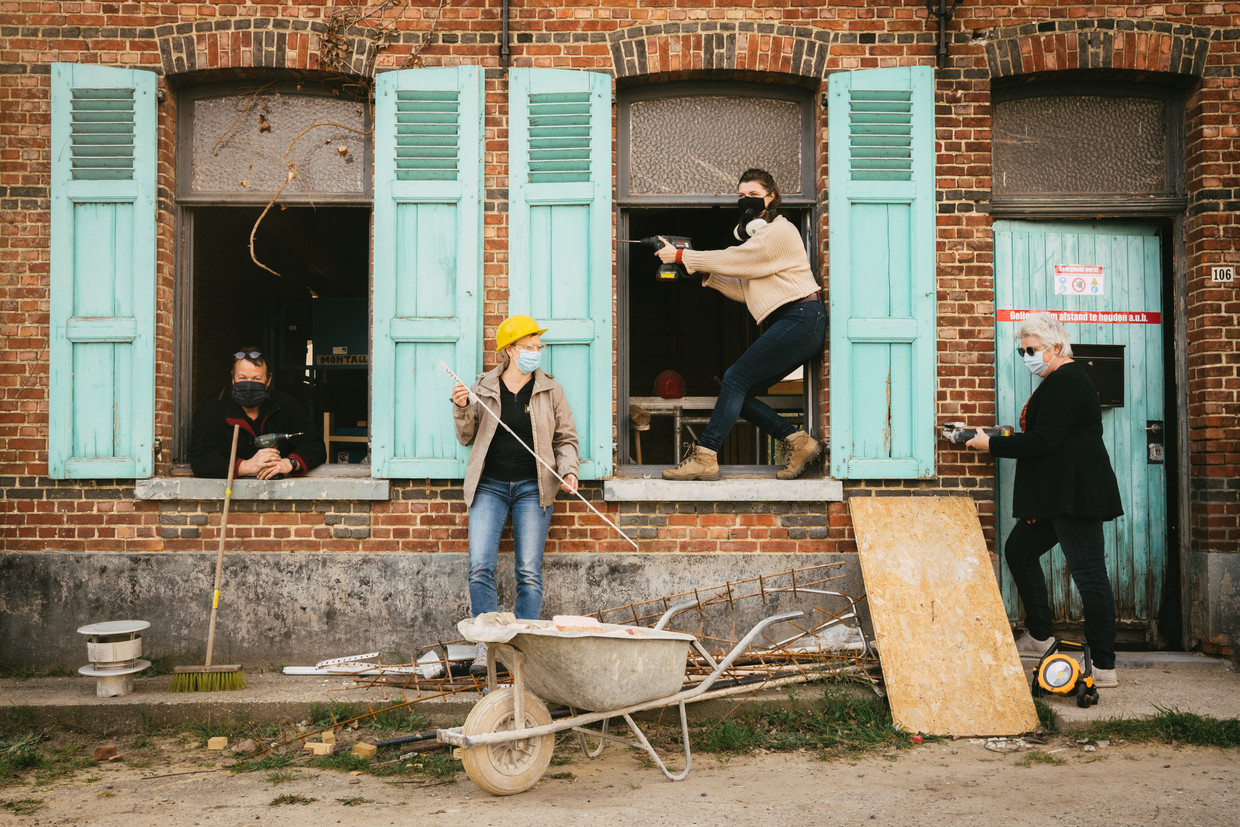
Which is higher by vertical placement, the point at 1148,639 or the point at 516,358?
the point at 516,358

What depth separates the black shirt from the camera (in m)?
5.03

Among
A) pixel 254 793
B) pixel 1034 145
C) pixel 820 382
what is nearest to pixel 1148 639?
pixel 820 382

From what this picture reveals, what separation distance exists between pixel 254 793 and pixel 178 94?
4407 mm

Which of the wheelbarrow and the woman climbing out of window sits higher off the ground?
the woman climbing out of window

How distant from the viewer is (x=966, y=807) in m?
3.57

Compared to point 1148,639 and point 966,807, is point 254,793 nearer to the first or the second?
point 966,807

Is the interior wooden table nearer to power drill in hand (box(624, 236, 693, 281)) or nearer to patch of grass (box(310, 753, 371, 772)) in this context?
power drill in hand (box(624, 236, 693, 281))

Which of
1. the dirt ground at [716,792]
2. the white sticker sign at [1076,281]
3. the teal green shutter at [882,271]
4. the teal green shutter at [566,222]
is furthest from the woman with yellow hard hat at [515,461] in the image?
the white sticker sign at [1076,281]

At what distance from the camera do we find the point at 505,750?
3670 mm

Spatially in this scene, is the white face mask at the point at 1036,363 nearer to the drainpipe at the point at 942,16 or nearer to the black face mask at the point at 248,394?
the drainpipe at the point at 942,16

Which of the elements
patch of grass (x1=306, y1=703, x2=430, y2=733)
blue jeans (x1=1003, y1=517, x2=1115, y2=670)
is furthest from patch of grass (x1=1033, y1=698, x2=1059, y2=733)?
patch of grass (x1=306, y1=703, x2=430, y2=733)

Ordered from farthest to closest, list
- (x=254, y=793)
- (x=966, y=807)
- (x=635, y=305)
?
(x=635, y=305) → (x=254, y=793) → (x=966, y=807)

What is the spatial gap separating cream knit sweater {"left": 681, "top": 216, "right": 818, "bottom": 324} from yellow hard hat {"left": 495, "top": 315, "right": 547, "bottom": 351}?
3.39 feet

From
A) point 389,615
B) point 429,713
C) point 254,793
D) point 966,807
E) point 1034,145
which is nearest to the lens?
point 966,807
